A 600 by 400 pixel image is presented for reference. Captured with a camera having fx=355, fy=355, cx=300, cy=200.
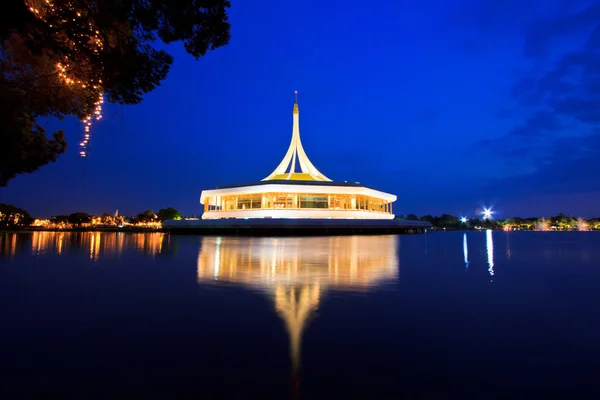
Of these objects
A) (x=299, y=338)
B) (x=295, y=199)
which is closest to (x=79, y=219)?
(x=295, y=199)

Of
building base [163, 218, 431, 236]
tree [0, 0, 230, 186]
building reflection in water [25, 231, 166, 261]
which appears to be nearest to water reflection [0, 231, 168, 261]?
building reflection in water [25, 231, 166, 261]

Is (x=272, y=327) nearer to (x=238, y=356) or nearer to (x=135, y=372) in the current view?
(x=238, y=356)

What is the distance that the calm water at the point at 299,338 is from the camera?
239cm

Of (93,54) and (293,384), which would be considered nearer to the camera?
(293,384)

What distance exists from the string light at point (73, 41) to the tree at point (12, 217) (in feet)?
174

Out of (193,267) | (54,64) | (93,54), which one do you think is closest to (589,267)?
(193,267)

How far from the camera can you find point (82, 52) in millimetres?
6508

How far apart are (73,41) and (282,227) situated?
843 inches

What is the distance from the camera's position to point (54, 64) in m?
7.48

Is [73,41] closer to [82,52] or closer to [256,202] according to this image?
[82,52]

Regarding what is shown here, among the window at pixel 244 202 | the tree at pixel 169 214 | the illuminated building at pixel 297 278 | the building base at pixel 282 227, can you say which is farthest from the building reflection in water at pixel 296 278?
the tree at pixel 169 214

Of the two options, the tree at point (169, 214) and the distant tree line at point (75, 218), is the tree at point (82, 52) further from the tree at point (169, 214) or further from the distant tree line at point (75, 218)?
the tree at point (169, 214)

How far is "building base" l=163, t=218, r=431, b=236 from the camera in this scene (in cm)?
2694

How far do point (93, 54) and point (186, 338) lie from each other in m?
5.93
